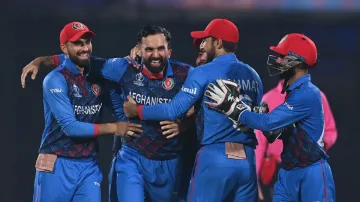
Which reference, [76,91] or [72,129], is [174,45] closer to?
[76,91]

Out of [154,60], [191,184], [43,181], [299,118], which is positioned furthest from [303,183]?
[43,181]

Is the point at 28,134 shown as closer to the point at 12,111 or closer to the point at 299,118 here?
the point at 12,111

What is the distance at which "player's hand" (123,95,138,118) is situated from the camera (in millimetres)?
4430

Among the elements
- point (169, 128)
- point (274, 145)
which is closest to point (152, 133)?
point (169, 128)

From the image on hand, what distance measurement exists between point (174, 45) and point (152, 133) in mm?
2518

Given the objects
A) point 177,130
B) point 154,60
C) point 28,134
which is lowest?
point 28,134

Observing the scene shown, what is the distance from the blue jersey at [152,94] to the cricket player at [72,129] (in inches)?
6.8

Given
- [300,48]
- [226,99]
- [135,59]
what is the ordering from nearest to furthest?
[226,99]
[300,48]
[135,59]

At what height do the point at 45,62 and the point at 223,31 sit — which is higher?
the point at 223,31

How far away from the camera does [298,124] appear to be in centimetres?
427

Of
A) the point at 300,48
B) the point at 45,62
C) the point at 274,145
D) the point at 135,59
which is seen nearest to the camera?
the point at 300,48

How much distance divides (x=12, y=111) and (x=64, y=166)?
244cm

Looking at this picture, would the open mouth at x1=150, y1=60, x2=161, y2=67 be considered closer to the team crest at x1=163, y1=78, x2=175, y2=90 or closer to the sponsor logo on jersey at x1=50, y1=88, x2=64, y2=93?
the team crest at x1=163, y1=78, x2=175, y2=90

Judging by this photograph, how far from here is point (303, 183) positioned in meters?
4.22
